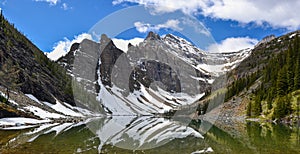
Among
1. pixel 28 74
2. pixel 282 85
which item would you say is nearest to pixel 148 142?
pixel 282 85

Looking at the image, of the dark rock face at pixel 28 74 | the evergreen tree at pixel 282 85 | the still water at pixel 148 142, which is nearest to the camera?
the still water at pixel 148 142

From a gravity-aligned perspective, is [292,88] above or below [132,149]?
above

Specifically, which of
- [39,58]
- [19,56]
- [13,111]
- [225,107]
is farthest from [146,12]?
[39,58]

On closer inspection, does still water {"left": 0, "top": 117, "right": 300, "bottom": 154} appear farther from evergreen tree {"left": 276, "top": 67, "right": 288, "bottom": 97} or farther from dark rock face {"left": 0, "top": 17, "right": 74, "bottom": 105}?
dark rock face {"left": 0, "top": 17, "right": 74, "bottom": 105}

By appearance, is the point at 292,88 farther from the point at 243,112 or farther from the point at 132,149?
the point at 132,149

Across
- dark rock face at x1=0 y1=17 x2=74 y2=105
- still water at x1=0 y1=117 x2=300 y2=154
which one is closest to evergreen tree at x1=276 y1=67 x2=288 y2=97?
still water at x1=0 y1=117 x2=300 y2=154

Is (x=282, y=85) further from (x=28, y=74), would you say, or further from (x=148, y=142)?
(x=28, y=74)

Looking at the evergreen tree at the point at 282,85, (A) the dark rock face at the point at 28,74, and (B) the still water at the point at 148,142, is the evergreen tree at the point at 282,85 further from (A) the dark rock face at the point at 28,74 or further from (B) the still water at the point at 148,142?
(A) the dark rock face at the point at 28,74

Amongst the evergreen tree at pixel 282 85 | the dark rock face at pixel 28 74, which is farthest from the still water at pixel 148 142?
the dark rock face at pixel 28 74

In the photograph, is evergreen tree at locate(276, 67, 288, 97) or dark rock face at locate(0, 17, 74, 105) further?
dark rock face at locate(0, 17, 74, 105)

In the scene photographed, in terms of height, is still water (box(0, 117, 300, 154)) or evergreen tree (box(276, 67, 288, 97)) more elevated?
evergreen tree (box(276, 67, 288, 97))

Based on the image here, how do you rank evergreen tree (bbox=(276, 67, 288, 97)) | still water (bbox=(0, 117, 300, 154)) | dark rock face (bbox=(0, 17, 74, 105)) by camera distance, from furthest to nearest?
dark rock face (bbox=(0, 17, 74, 105)) → evergreen tree (bbox=(276, 67, 288, 97)) → still water (bbox=(0, 117, 300, 154))

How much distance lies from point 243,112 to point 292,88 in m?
25.8

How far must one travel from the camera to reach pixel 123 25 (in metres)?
27.0
